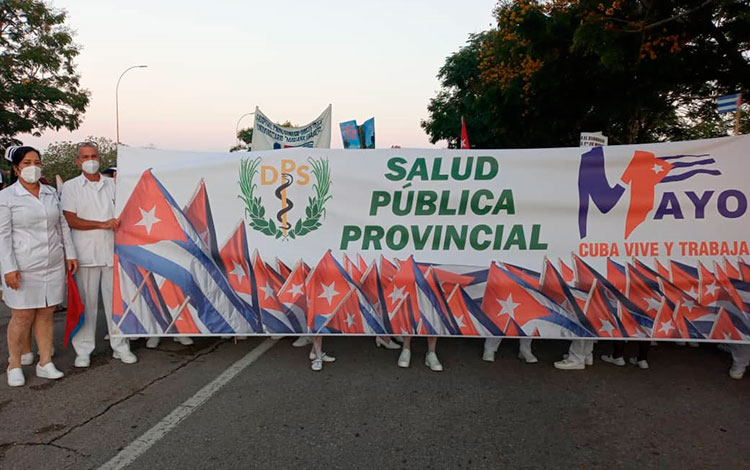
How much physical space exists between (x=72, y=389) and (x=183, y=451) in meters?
1.53

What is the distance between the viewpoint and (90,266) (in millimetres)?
4434

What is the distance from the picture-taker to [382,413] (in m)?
3.48

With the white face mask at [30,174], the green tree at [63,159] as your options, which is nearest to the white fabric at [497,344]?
the white face mask at [30,174]

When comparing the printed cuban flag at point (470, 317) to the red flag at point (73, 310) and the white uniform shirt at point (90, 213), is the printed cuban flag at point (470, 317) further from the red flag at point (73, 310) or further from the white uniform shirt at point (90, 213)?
the red flag at point (73, 310)

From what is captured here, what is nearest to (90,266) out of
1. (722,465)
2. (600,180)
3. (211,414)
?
(211,414)

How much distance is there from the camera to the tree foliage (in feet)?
25.0

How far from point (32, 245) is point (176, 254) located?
1074 mm

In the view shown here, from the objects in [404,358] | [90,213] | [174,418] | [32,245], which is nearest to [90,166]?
[90,213]

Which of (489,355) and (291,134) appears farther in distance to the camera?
(291,134)

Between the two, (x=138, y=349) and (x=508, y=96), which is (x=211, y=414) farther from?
(x=508, y=96)

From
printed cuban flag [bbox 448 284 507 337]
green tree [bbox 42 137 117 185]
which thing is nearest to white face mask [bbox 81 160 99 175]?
printed cuban flag [bbox 448 284 507 337]

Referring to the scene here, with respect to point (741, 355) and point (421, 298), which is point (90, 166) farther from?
point (741, 355)

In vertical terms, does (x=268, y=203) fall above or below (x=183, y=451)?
above

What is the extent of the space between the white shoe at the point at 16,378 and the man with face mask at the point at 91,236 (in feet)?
1.50
